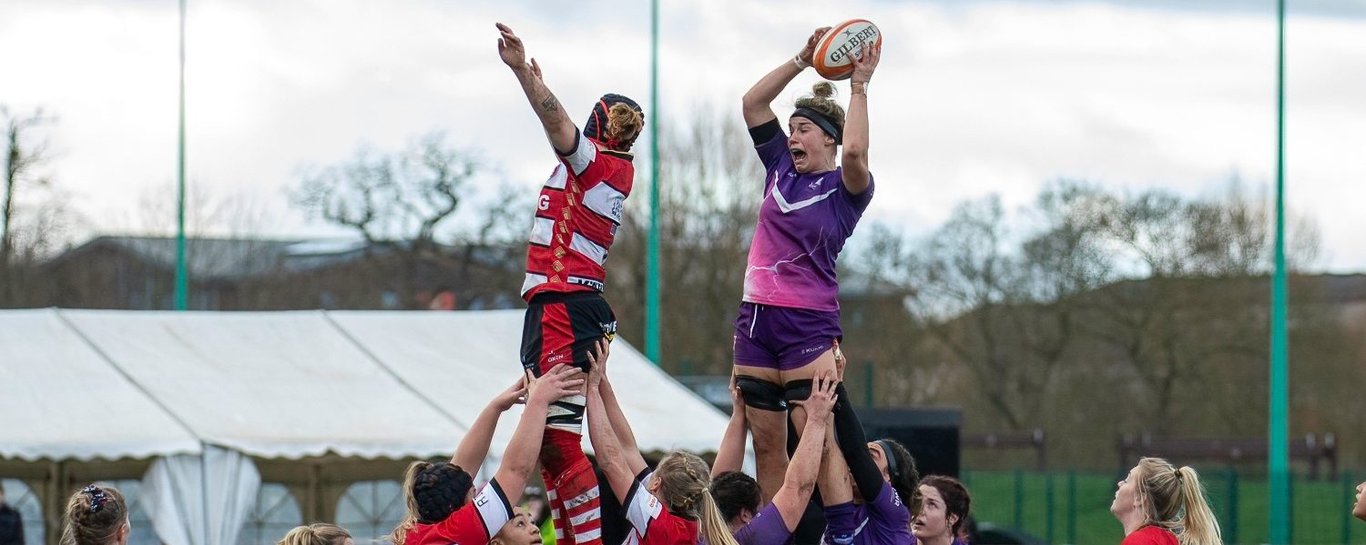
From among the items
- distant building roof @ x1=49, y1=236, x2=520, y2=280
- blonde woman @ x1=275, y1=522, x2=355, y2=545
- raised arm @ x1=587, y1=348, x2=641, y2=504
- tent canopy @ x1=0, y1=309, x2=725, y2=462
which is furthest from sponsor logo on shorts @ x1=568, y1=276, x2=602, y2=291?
distant building roof @ x1=49, y1=236, x2=520, y2=280

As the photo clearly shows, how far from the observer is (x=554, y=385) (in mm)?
6008

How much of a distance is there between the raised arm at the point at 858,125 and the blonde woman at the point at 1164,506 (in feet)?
4.57

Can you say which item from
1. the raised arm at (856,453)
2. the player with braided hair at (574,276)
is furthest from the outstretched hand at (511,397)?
the raised arm at (856,453)

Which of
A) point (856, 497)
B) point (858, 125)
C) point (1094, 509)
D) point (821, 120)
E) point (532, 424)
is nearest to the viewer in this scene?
point (858, 125)

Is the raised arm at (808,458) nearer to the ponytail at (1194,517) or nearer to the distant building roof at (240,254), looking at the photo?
the ponytail at (1194,517)

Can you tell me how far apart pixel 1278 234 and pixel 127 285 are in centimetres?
2252

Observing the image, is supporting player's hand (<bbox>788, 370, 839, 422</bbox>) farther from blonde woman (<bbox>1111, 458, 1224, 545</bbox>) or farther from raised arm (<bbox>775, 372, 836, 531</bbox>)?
blonde woman (<bbox>1111, 458, 1224, 545</bbox>)

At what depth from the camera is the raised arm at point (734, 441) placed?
6.40m

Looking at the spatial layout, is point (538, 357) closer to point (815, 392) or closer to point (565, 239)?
point (565, 239)

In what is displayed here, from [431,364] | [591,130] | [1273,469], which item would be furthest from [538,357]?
[1273,469]

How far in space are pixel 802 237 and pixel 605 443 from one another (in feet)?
3.40

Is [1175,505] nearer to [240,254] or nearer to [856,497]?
[856,497]

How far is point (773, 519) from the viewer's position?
5.59m

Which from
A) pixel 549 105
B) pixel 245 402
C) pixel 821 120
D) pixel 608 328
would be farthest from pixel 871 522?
pixel 245 402
